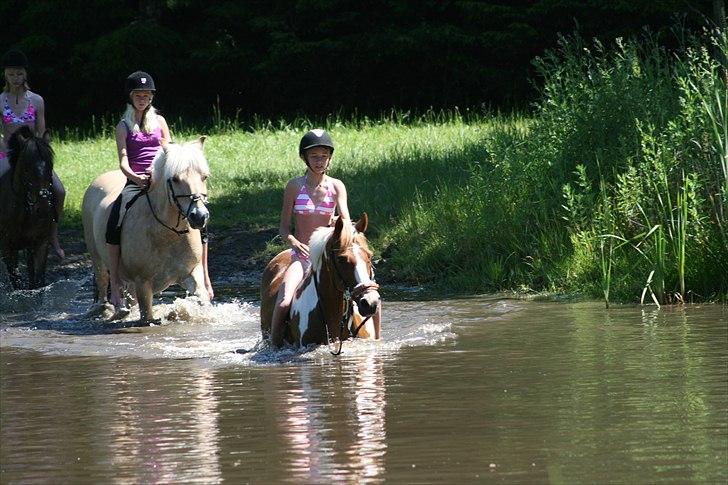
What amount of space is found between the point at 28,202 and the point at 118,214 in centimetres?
212

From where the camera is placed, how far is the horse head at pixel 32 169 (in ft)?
44.1

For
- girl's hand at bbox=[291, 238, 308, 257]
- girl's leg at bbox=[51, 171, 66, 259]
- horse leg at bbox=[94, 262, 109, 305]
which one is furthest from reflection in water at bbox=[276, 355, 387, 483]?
girl's leg at bbox=[51, 171, 66, 259]

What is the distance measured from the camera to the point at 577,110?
13.6 metres

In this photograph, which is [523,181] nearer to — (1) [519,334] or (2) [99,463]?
(1) [519,334]

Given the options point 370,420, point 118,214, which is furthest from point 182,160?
point 370,420

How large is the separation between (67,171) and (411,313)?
1129 cm

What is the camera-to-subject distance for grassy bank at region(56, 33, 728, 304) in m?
11.4

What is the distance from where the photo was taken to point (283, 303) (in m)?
9.19

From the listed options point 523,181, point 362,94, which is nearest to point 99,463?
point 523,181

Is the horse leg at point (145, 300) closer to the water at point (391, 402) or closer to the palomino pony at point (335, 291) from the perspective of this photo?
the water at point (391, 402)

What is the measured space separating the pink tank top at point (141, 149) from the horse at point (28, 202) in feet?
6.03

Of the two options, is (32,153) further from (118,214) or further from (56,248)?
(118,214)

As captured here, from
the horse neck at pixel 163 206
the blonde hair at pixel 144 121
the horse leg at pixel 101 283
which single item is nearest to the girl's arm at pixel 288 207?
the horse neck at pixel 163 206

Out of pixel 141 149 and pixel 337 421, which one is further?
pixel 141 149
